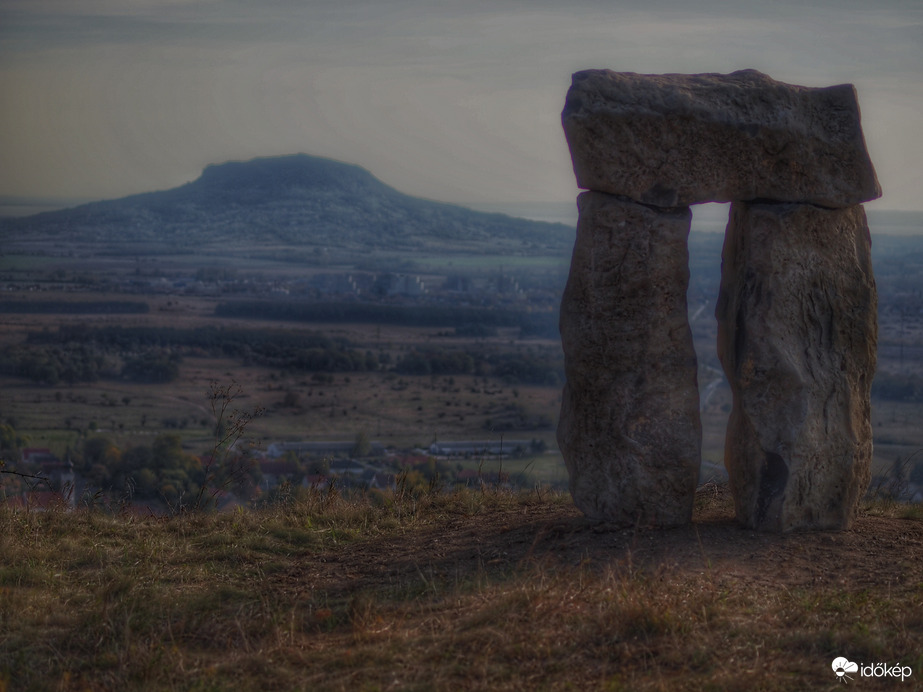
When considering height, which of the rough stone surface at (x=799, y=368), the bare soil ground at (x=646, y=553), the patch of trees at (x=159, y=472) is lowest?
the patch of trees at (x=159, y=472)

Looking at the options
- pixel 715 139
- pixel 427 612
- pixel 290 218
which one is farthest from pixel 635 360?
pixel 290 218

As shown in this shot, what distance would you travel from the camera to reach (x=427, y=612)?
5.72 meters

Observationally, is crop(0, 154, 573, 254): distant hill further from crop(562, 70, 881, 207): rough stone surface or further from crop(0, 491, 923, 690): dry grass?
crop(0, 491, 923, 690): dry grass

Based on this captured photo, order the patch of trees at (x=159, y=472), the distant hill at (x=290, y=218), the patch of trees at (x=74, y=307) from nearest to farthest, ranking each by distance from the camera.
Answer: the patch of trees at (x=159, y=472) < the patch of trees at (x=74, y=307) < the distant hill at (x=290, y=218)

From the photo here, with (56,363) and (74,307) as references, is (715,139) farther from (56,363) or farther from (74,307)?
(74,307)

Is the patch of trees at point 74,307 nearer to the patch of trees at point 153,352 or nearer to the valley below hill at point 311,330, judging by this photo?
the valley below hill at point 311,330

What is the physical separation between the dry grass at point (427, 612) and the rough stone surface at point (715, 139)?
2.70 m

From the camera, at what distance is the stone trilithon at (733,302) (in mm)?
7082

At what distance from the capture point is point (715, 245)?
25516 millimetres

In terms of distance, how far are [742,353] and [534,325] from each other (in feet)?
74.1

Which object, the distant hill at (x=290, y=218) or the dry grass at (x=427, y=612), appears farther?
the distant hill at (x=290, y=218)

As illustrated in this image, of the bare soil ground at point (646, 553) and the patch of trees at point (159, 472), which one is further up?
the bare soil ground at point (646, 553)

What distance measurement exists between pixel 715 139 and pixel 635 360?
182 centimetres

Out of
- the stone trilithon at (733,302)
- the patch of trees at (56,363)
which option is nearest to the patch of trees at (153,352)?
the patch of trees at (56,363)
